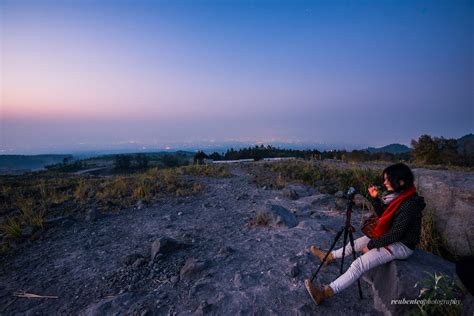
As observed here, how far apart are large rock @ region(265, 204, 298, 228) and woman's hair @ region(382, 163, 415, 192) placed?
9.13ft

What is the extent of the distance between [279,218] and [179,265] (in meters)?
2.39

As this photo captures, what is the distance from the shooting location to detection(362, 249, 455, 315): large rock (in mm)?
2980

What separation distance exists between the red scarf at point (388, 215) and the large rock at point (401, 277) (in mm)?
387

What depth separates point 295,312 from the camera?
10.7 feet

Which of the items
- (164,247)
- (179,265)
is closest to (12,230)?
(164,247)


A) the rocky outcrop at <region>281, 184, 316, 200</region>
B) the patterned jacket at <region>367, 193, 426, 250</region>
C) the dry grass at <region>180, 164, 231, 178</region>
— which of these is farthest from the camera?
the dry grass at <region>180, 164, 231, 178</region>

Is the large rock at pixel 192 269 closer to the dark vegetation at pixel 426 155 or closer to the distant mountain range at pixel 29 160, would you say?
the dark vegetation at pixel 426 155

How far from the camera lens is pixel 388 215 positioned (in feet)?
11.3

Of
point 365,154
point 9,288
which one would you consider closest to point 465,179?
point 9,288

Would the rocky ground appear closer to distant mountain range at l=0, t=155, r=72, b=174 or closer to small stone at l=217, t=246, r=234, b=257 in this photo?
small stone at l=217, t=246, r=234, b=257

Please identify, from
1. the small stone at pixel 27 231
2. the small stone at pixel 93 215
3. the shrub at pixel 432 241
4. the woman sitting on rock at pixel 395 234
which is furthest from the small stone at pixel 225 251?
the small stone at pixel 27 231

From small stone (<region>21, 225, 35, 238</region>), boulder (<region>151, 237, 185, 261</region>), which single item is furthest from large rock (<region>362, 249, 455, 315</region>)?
small stone (<region>21, 225, 35, 238</region>)

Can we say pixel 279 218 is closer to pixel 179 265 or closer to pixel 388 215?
pixel 179 265

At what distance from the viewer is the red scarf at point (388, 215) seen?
11.0 feet
